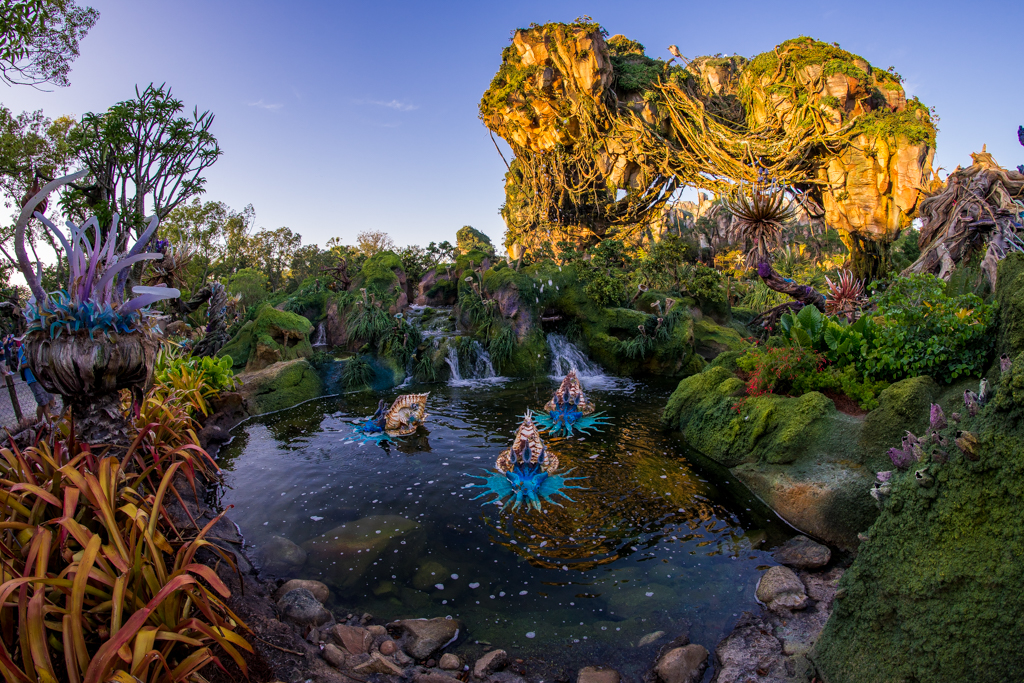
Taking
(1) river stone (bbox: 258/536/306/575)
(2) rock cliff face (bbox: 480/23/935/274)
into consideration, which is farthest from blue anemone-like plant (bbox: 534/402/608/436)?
(2) rock cliff face (bbox: 480/23/935/274)

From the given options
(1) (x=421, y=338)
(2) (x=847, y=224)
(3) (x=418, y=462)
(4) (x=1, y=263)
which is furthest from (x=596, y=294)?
(4) (x=1, y=263)

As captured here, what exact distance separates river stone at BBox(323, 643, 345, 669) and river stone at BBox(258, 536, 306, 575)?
145 cm

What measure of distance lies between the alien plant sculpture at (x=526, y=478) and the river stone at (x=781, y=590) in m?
2.00

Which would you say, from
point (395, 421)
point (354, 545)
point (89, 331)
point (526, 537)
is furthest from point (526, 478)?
point (89, 331)

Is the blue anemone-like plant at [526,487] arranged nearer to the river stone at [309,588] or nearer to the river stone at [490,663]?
the river stone at [309,588]

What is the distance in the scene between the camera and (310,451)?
22.9ft

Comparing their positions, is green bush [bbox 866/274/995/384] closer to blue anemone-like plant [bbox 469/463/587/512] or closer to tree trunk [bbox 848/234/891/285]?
blue anemone-like plant [bbox 469/463/587/512]

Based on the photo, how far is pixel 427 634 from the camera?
10.3 feet

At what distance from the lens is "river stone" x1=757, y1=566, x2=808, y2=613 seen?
338 cm

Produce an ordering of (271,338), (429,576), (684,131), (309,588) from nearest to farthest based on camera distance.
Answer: (309,588), (429,576), (271,338), (684,131)

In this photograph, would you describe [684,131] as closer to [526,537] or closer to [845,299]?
[845,299]

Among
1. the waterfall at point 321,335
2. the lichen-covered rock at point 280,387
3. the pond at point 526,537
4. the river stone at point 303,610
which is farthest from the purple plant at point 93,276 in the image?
the waterfall at point 321,335

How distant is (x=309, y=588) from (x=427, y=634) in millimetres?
1131

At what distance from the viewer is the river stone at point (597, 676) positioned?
276cm
